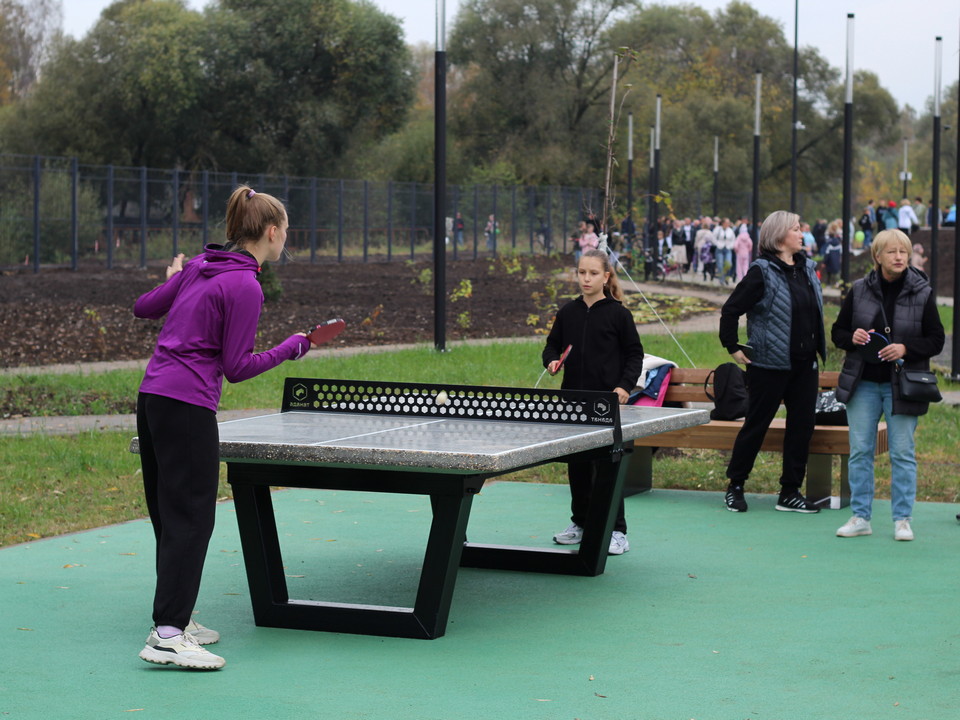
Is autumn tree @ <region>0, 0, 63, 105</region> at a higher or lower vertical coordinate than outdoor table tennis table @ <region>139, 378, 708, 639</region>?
higher

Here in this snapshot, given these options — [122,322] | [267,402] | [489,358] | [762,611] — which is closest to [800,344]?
[762,611]

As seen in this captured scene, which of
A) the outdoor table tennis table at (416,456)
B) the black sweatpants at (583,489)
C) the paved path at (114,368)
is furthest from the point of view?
the paved path at (114,368)

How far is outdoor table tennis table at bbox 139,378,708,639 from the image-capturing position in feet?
18.7

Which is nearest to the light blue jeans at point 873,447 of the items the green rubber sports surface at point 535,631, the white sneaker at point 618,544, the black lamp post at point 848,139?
the green rubber sports surface at point 535,631

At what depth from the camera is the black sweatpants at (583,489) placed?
25.9 feet

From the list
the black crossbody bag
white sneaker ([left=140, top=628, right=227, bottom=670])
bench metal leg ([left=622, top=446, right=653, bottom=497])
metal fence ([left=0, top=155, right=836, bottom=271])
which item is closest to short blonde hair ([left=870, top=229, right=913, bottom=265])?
the black crossbody bag

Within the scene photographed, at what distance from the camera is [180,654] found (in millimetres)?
5414

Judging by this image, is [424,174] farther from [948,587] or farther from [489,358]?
[948,587]

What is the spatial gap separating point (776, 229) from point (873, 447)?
4.90 feet

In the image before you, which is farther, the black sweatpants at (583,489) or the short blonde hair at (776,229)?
the short blonde hair at (776,229)

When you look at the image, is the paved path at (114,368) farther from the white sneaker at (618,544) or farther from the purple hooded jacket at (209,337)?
the purple hooded jacket at (209,337)

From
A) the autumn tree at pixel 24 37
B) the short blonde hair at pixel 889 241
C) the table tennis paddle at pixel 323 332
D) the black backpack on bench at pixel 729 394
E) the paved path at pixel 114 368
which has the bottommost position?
the paved path at pixel 114 368

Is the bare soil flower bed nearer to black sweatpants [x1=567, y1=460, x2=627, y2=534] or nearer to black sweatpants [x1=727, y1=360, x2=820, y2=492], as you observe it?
black sweatpants [x1=727, y1=360, x2=820, y2=492]

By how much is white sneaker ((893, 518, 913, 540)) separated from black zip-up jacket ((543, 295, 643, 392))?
6.07 feet
